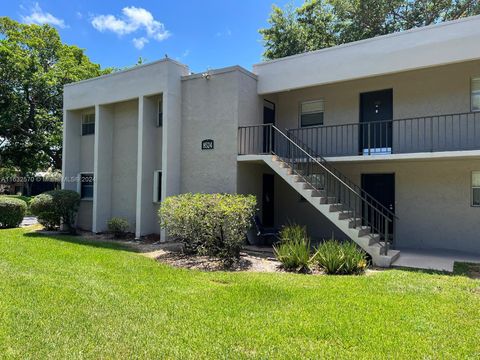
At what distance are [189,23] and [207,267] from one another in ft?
45.6

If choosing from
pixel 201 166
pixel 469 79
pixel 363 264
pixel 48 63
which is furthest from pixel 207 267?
pixel 48 63

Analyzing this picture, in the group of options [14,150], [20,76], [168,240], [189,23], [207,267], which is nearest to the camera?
[207,267]

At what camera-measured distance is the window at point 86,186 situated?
15.6 metres

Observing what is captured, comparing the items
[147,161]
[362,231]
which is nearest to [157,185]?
[147,161]

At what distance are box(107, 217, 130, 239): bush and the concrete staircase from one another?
5.96m

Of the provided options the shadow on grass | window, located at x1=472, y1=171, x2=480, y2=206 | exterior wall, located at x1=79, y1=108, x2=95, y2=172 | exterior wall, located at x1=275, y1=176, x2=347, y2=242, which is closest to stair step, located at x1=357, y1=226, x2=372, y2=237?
exterior wall, located at x1=275, y1=176, x2=347, y2=242

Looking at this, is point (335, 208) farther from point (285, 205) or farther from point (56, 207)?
point (56, 207)

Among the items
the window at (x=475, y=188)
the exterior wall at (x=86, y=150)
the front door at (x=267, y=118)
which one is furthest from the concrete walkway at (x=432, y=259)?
the exterior wall at (x=86, y=150)

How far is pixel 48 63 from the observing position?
81.1ft

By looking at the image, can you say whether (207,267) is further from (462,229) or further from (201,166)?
(462,229)

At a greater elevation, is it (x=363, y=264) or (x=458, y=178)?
(x=458, y=178)

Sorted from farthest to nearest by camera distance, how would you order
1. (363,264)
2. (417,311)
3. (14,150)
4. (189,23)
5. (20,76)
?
1. (14,150)
2. (20,76)
3. (189,23)
4. (363,264)
5. (417,311)

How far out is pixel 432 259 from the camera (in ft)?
30.5

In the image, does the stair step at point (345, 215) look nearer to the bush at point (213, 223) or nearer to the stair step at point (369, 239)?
the stair step at point (369, 239)
